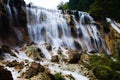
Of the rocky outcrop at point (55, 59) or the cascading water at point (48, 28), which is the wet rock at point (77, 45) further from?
the rocky outcrop at point (55, 59)

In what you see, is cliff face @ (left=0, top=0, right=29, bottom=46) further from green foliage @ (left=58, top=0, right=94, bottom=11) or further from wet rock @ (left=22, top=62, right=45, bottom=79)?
green foliage @ (left=58, top=0, right=94, bottom=11)

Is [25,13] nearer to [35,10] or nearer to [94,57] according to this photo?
[35,10]

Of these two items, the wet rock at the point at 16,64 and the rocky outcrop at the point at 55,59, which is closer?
the wet rock at the point at 16,64

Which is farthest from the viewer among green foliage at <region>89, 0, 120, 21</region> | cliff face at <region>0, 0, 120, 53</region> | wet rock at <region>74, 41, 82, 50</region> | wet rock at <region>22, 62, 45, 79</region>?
green foliage at <region>89, 0, 120, 21</region>

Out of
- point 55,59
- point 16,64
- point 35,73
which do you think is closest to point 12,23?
point 55,59

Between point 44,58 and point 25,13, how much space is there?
1008 cm

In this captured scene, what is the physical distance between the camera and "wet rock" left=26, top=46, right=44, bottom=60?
24.0 metres

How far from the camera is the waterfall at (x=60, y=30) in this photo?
109 feet

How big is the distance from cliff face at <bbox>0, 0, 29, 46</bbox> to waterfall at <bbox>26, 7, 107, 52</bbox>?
1.13 metres

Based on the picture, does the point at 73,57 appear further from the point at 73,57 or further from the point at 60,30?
the point at 60,30

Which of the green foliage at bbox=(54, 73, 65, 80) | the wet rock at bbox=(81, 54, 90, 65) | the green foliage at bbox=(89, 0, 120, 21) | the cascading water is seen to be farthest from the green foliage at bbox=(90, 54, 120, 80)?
the green foliage at bbox=(89, 0, 120, 21)

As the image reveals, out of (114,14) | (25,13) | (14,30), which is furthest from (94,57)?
(114,14)

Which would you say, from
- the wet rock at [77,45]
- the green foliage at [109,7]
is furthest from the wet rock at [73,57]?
the green foliage at [109,7]

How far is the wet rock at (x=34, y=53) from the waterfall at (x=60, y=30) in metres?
6.46
